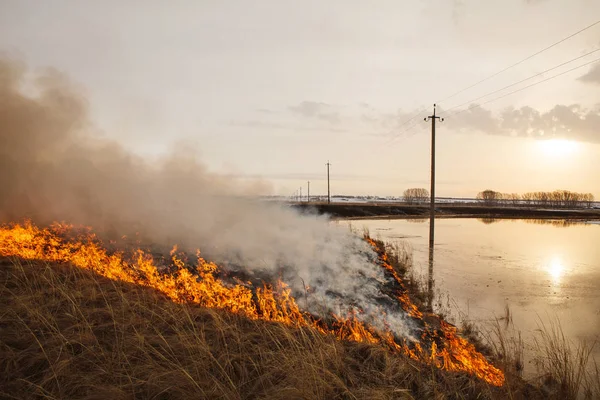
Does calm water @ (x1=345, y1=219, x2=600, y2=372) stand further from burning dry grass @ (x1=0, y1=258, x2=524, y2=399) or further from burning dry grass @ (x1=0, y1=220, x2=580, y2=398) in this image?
burning dry grass @ (x1=0, y1=258, x2=524, y2=399)

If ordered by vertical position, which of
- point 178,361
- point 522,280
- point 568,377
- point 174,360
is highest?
point 178,361

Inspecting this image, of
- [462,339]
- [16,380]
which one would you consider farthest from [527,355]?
[16,380]

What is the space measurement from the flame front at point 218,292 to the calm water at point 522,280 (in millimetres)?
2711

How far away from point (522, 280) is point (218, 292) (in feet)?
47.9

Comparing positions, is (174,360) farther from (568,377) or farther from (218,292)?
(568,377)

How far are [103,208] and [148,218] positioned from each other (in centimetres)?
228

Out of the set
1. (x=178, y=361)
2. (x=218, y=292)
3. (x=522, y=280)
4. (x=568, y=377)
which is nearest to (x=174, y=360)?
(x=178, y=361)

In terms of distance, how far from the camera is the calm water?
1098 centimetres

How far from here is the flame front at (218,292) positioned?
24.8 feet

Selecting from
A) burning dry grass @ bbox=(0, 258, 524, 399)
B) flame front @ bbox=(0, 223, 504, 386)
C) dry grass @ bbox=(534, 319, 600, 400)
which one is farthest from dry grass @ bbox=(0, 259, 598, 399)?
flame front @ bbox=(0, 223, 504, 386)

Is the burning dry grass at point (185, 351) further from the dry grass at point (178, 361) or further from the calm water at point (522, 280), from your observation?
the calm water at point (522, 280)

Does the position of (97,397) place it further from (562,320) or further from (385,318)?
(562,320)

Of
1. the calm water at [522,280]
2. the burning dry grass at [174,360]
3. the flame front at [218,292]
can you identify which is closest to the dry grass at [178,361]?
the burning dry grass at [174,360]

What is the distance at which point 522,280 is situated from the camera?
15742 mm
